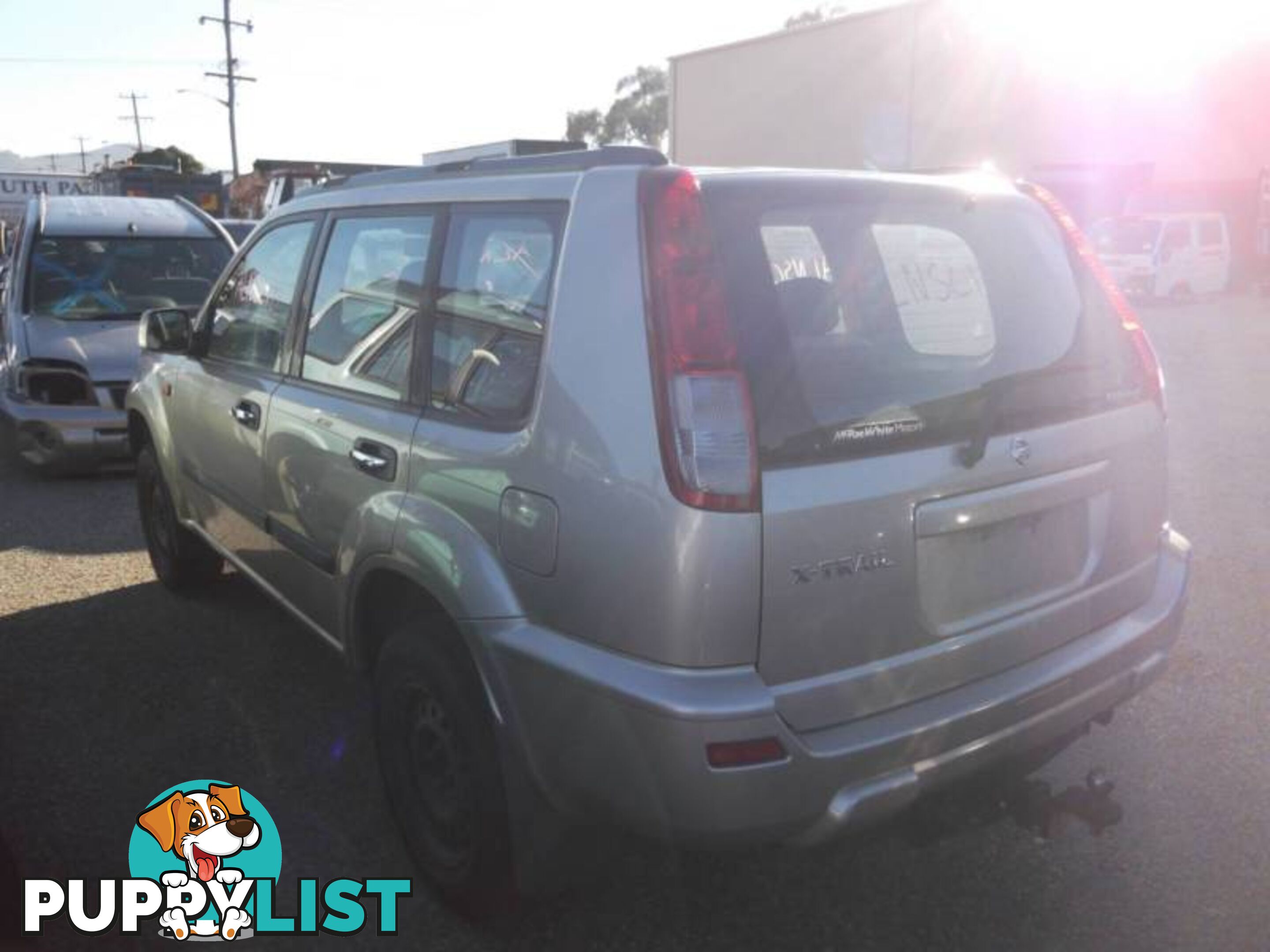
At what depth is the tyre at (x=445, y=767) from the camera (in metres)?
2.39

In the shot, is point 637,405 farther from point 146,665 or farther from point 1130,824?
point 146,665

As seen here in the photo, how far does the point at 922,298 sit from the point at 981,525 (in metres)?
0.76

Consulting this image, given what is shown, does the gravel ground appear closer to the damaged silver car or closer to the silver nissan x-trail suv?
the silver nissan x-trail suv

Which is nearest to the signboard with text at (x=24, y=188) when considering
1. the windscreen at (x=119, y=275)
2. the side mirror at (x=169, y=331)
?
the windscreen at (x=119, y=275)

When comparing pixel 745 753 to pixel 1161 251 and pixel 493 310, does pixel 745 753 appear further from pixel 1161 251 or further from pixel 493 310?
pixel 1161 251

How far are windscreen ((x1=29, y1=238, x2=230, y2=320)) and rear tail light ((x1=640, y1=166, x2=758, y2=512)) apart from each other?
6.67 m

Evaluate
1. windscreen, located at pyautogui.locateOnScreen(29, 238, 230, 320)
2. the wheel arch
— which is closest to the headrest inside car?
the wheel arch

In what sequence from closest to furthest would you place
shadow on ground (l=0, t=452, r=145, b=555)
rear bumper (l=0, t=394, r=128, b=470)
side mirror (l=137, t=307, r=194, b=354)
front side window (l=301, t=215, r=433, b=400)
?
front side window (l=301, t=215, r=433, b=400), side mirror (l=137, t=307, r=194, b=354), shadow on ground (l=0, t=452, r=145, b=555), rear bumper (l=0, t=394, r=128, b=470)

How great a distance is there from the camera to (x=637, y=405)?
202cm

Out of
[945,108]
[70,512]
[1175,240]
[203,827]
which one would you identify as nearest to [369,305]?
[203,827]

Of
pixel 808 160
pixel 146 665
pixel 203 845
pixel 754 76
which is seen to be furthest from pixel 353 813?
pixel 754 76

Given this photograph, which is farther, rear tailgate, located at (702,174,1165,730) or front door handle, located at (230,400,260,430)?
front door handle, located at (230,400,260,430)

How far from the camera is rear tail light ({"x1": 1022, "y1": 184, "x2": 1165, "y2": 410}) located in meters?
2.84

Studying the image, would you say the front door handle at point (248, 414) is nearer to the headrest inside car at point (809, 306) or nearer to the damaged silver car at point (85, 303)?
the headrest inside car at point (809, 306)
